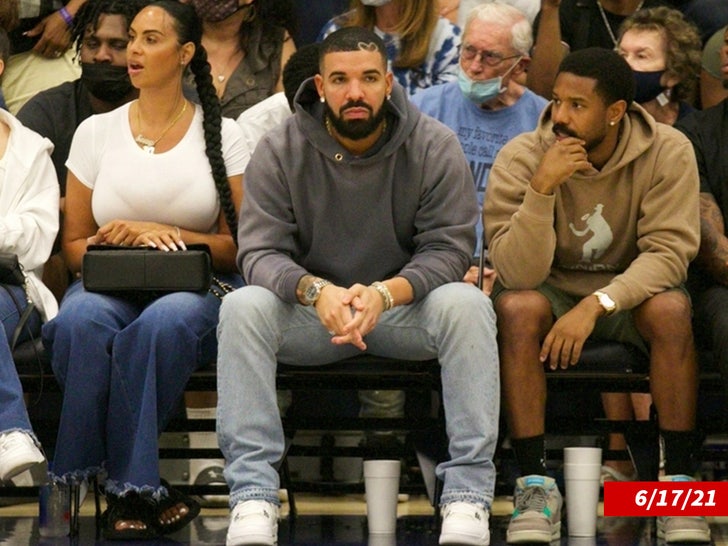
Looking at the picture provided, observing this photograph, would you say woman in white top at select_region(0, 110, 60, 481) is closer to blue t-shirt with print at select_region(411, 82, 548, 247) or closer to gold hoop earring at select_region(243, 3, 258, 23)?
gold hoop earring at select_region(243, 3, 258, 23)

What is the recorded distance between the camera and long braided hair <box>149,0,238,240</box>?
16.6 ft

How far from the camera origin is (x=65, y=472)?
4625mm

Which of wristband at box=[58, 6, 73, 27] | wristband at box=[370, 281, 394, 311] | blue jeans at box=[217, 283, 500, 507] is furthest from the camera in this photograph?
wristband at box=[58, 6, 73, 27]

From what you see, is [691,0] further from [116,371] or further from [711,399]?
[116,371]

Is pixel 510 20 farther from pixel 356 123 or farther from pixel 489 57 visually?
pixel 356 123

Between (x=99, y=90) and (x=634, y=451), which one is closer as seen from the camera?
(x=634, y=451)

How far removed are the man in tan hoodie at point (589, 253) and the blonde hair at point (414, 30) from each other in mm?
1071

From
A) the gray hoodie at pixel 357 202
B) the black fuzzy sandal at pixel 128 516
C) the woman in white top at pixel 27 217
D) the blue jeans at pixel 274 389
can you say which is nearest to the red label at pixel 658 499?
the blue jeans at pixel 274 389

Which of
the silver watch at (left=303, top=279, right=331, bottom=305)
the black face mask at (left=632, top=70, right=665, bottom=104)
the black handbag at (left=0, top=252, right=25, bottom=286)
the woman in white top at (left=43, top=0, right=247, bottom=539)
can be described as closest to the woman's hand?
the woman in white top at (left=43, top=0, right=247, bottom=539)

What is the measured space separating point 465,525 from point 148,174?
1.59m

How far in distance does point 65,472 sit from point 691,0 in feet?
10.7

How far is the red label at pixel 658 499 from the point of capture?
14.9 ft

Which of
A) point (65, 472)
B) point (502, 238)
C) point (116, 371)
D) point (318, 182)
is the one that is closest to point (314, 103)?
point (318, 182)

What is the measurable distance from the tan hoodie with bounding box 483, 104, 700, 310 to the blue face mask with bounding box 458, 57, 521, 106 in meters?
0.73
